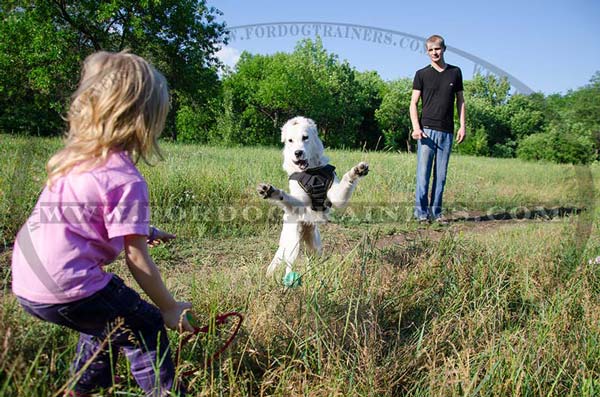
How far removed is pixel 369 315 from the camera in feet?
7.92

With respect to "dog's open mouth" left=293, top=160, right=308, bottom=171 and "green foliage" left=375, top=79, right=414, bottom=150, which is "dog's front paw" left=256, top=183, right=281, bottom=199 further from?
"green foliage" left=375, top=79, right=414, bottom=150

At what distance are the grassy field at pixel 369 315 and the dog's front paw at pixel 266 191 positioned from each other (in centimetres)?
52

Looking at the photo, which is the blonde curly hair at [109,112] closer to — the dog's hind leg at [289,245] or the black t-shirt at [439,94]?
the dog's hind leg at [289,245]

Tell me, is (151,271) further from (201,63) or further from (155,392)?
(201,63)

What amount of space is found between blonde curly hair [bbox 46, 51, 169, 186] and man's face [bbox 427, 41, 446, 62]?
480 centimetres

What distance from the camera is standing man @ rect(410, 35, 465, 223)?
566cm

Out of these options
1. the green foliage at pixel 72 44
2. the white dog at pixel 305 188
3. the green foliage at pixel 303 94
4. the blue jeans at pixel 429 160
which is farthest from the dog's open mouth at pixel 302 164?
the green foliage at pixel 303 94

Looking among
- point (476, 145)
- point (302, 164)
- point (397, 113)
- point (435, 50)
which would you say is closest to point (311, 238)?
point (302, 164)

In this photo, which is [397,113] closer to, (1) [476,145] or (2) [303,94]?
(2) [303,94]

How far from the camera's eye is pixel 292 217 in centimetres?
342

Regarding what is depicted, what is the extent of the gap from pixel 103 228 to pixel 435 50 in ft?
16.9

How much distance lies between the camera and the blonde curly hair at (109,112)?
59.6 inches

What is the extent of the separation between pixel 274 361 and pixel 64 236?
109 cm

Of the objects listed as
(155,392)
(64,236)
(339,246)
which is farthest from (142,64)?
(339,246)
